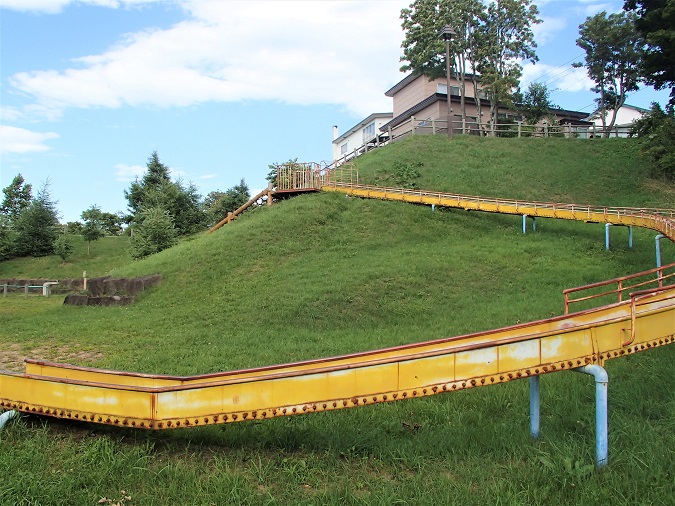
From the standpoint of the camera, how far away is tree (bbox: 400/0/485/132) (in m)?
37.0

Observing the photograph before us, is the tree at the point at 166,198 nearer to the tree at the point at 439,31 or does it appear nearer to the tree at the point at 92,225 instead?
the tree at the point at 92,225

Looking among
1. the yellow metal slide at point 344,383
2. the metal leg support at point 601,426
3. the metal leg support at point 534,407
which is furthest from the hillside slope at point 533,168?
the metal leg support at point 601,426

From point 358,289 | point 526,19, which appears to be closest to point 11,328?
point 358,289

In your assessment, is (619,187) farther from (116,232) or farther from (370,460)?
(116,232)

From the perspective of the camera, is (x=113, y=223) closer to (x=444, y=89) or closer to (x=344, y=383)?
(x=444, y=89)

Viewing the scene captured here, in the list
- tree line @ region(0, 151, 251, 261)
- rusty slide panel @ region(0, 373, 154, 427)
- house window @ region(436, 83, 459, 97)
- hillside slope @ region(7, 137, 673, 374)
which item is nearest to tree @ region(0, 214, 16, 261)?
tree line @ region(0, 151, 251, 261)

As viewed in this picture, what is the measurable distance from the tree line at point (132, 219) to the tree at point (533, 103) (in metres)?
23.3

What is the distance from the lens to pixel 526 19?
37344mm

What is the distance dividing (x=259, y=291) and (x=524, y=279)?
787 cm

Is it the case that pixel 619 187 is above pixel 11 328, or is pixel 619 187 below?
above

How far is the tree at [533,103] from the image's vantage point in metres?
41.1

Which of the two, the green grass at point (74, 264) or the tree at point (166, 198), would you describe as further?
the tree at point (166, 198)

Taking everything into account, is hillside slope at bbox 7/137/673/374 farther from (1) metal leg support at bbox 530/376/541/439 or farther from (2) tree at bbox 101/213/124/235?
(2) tree at bbox 101/213/124/235

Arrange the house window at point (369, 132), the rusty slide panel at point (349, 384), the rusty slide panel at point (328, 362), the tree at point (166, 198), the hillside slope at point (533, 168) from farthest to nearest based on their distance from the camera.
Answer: the house window at point (369, 132) → the tree at point (166, 198) → the hillside slope at point (533, 168) → the rusty slide panel at point (328, 362) → the rusty slide panel at point (349, 384)
